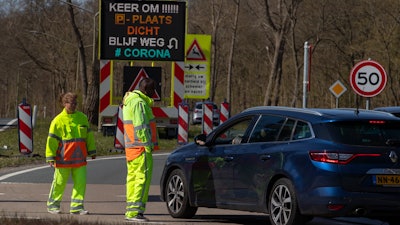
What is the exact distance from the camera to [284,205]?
1109 cm

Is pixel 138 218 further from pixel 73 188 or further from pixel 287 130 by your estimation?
pixel 287 130

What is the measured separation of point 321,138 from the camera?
35.7 ft

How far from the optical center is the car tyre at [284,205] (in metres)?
10.9

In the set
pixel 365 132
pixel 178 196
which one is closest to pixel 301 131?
pixel 365 132

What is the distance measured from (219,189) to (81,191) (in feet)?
5.88

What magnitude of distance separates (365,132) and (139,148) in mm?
2756

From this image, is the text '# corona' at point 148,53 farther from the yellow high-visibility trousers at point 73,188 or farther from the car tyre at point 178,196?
the yellow high-visibility trousers at point 73,188

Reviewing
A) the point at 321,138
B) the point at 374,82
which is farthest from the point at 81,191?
the point at 374,82

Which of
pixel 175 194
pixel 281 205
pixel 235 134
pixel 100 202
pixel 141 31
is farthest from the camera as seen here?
pixel 141 31

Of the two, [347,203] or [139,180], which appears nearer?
[347,203]

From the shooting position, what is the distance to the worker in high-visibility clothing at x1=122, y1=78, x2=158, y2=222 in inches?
480

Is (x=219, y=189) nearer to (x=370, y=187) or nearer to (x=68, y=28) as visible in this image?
(x=370, y=187)

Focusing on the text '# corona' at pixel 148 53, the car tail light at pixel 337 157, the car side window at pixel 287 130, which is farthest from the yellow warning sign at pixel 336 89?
the car tail light at pixel 337 157

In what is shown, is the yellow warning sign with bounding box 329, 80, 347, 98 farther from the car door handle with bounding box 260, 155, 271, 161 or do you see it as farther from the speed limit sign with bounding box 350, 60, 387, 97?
the car door handle with bounding box 260, 155, 271, 161
